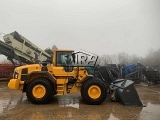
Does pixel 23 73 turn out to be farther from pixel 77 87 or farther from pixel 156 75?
pixel 156 75

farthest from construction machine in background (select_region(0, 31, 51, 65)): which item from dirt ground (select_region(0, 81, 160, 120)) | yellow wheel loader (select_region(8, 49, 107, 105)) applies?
dirt ground (select_region(0, 81, 160, 120))

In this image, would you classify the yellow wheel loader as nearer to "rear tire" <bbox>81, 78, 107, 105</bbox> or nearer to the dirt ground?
"rear tire" <bbox>81, 78, 107, 105</bbox>

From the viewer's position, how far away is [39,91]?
988 centimetres

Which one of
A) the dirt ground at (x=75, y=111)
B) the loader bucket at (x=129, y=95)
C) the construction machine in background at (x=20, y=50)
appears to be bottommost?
the dirt ground at (x=75, y=111)

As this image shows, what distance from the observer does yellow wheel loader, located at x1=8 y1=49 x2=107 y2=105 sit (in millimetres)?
9820

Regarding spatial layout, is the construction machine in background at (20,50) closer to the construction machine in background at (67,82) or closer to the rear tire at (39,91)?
the construction machine in background at (67,82)

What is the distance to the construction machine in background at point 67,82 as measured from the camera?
9.77m

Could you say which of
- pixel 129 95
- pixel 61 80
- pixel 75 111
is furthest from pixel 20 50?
pixel 75 111

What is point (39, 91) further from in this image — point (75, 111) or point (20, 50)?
point (20, 50)

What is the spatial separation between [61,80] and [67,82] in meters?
0.25

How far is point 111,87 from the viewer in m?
11.0

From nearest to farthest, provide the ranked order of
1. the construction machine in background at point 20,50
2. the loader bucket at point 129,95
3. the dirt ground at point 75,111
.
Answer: the dirt ground at point 75,111
the loader bucket at point 129,95
the construction machine in background at point 20,50

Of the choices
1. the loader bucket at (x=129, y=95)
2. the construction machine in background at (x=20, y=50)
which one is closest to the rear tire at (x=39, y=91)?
the loader bucket at (x=129, y=95)

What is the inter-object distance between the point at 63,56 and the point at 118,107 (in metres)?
2.99
